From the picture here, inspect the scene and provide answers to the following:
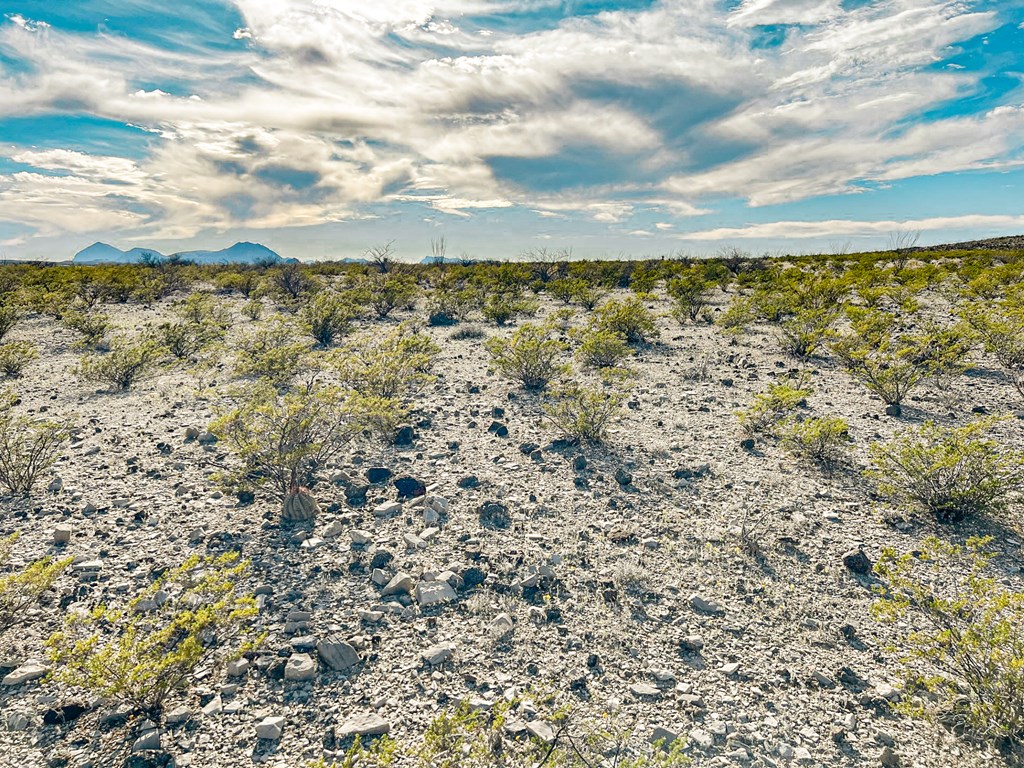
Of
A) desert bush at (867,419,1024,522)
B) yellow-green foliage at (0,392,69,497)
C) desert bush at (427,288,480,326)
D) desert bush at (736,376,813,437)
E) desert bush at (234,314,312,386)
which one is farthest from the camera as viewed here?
desert bush at (427,288,480,326)

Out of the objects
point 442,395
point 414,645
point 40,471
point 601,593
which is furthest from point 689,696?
point 40,471

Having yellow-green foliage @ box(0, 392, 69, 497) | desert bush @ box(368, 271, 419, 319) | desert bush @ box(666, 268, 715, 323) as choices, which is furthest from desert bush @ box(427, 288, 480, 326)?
yellow-green foliage @ box(0, 392, 69, 497)

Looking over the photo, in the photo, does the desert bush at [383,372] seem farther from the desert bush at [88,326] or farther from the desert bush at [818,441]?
the desert bush at [88,326]

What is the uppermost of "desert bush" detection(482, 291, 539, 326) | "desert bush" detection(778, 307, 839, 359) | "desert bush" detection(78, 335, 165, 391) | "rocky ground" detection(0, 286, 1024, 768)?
"desert bush" detection(482, 291, 539, 326)

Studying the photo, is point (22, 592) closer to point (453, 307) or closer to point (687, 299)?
point (453, 307)

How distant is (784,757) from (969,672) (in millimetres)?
1501

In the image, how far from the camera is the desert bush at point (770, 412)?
7.92 meters

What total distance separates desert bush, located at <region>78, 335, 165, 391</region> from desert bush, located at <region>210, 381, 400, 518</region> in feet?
18.8

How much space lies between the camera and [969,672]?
3.65 meters

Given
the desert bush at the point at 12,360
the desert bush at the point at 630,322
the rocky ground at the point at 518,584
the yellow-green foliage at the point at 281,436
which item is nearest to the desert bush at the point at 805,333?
the desert bush at the point at 630,322

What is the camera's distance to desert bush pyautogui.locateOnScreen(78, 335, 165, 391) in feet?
35.4

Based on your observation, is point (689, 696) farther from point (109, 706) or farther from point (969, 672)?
point (109, 706)

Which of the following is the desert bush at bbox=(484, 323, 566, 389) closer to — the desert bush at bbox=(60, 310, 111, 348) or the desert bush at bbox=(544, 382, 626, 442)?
the desert bush at bbox=(544, 382, 626, 442)

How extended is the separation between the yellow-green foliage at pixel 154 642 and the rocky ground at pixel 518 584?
0.74ft
